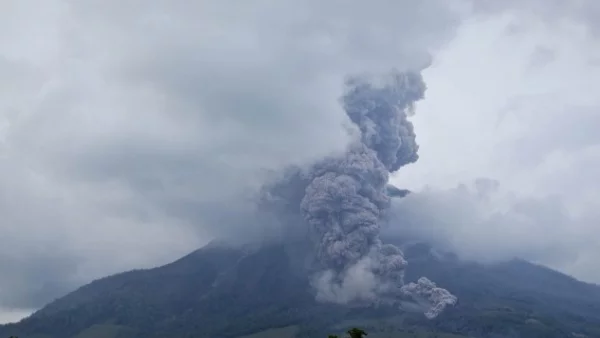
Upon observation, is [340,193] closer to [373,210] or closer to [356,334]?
[373,210]

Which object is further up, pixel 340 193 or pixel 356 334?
pixel 340 193

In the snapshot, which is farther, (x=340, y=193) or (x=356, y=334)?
(x=340, y=193)

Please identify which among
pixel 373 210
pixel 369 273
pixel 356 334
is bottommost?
pixel 356 334

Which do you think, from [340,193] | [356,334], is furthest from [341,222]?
[356,334]

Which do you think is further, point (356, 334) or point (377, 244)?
point (377, 244)

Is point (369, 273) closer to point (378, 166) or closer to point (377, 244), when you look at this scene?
point (377, 244)

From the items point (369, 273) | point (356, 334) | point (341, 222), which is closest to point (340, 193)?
point (341, 222)

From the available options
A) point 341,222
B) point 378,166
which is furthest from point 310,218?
point 378,166

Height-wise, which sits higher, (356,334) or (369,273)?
(369,273)
